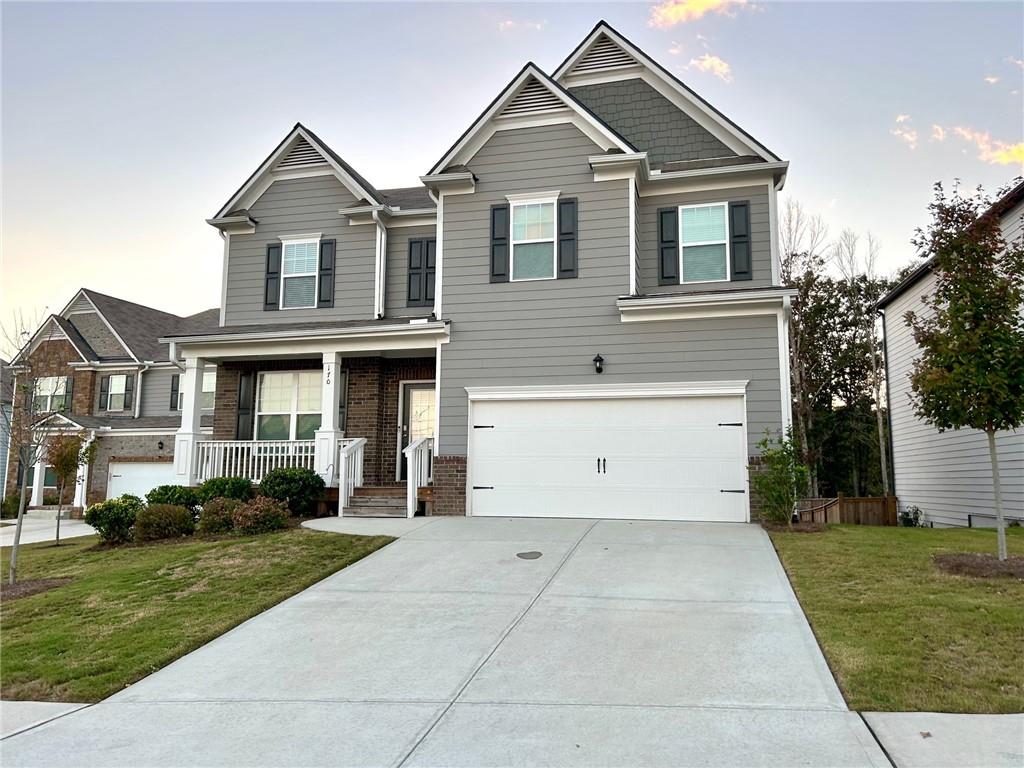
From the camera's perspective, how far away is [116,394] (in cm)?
2545

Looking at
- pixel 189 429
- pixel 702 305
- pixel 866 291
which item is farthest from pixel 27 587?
pixel 866 291

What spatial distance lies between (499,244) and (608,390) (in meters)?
→ 3.54

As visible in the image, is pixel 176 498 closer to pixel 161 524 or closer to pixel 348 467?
pixel 161 524

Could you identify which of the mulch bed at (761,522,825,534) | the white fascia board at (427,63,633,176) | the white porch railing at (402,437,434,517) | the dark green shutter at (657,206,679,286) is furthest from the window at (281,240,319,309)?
the mulch bed at (761,522,825,534)

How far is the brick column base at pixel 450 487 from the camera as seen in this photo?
12.8 metres

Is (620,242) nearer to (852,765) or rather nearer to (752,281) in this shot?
(752,281)

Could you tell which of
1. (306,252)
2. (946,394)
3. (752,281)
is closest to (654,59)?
(752,281)

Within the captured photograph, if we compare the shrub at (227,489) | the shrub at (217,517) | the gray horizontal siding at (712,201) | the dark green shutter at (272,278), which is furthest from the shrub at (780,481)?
the dark green shutter at (272,278)

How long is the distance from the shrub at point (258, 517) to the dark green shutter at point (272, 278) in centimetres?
521

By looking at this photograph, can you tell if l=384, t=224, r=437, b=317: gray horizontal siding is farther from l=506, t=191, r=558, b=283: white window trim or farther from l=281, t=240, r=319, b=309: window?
l=506, t=191, r=558, b=283: white window trim

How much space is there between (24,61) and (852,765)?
545 inches

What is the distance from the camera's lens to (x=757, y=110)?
1950 centimetres

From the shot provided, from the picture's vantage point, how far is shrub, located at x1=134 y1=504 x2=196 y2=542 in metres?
11.7

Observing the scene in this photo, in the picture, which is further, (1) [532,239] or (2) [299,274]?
(2) [299,274]
